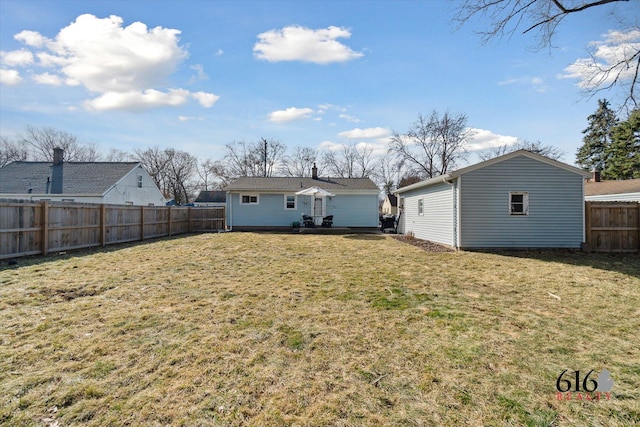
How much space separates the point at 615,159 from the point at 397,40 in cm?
3323

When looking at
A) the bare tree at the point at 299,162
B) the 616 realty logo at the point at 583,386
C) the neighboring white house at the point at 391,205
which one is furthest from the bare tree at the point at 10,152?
the 616 realty logo at the point at 583,386

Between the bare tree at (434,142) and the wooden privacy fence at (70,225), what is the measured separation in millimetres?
25179

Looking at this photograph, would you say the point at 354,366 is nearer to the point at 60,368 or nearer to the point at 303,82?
the point at 60,368

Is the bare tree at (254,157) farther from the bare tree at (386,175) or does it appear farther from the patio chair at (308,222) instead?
the patio chair at (308,222)

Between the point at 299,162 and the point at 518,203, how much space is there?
34053mm

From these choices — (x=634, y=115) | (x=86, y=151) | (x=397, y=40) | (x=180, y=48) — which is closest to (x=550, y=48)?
(x=634, y=115)

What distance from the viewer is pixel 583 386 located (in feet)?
8.69

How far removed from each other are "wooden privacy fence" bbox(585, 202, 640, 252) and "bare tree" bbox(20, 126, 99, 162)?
155 ft

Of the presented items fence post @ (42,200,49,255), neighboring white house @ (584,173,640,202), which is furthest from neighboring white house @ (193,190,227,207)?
neighboring white house @ (584,173,640,202)

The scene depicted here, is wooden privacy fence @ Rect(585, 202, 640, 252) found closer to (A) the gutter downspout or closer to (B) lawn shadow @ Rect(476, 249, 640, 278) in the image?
(B) lawn shadow @ Rect(476, 249, 640, 278)

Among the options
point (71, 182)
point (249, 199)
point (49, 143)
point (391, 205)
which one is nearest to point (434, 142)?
point (391, 205)

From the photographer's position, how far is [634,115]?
10.1m

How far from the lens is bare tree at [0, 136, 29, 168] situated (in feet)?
121

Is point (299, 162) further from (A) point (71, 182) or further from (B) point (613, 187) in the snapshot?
(B) point (613, 187)
